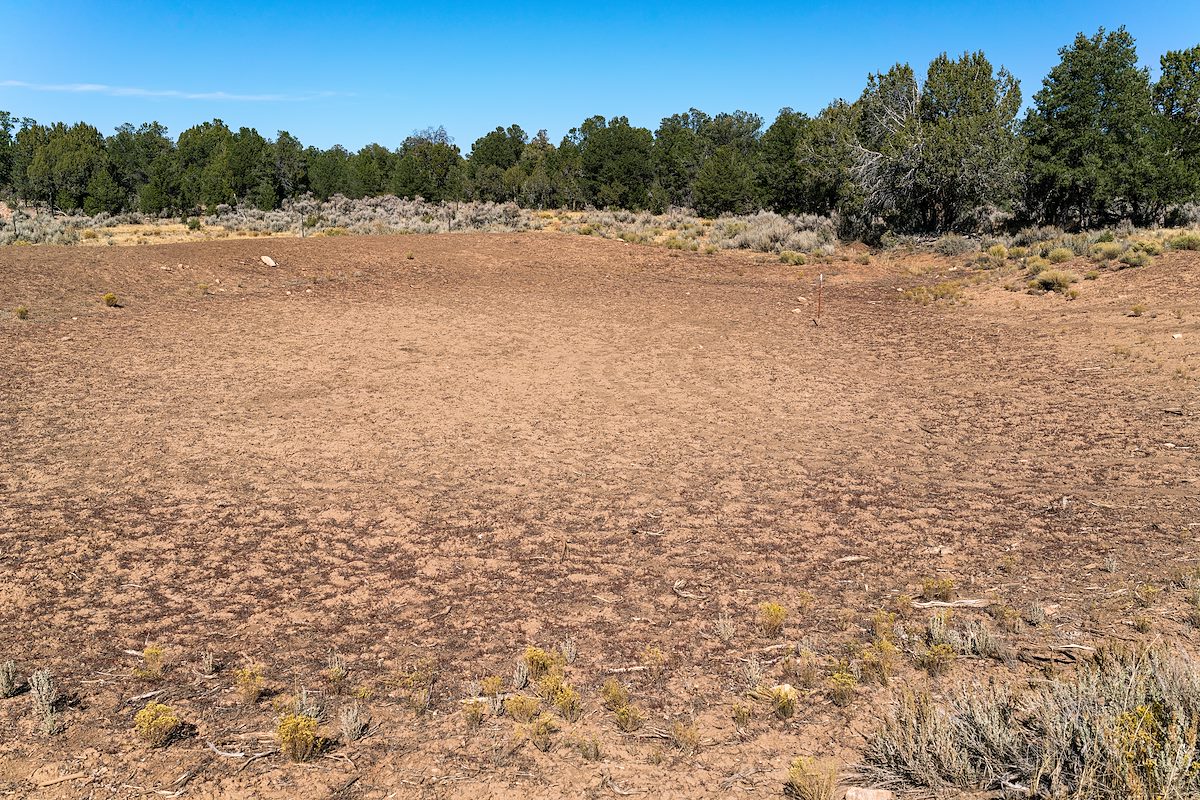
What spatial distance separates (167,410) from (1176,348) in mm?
14138

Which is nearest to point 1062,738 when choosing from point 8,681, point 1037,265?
point 8,681

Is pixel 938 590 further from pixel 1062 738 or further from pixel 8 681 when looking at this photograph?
pixel 8 681

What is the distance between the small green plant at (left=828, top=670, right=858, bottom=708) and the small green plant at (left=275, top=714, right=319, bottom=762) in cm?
268

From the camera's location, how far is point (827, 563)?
6.30 meters

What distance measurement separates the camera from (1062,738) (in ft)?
11.4

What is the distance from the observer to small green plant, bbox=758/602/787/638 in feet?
17.2

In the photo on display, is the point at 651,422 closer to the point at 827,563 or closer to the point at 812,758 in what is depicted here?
the point at 827,563

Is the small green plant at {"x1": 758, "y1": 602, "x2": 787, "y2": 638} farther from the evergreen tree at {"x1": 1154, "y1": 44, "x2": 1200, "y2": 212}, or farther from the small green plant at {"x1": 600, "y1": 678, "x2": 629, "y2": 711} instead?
the evergreen tree at {"x1": 1154, "y1": 44, "x2": 1200, "y2": 212}

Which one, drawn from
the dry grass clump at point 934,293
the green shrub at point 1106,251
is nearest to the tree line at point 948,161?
the green shrub at point 1106,251

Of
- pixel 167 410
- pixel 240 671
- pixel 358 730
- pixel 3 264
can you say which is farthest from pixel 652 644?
pixel 3 264

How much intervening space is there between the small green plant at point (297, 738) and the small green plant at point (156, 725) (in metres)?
0.56

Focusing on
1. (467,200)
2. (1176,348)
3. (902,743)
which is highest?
(467,200)

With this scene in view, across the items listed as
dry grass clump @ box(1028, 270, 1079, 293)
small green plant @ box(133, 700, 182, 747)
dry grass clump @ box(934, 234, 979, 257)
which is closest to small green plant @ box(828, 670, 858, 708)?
small green plant @ box(133, 700, 182, 747)

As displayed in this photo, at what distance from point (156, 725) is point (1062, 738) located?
4.17 meters
